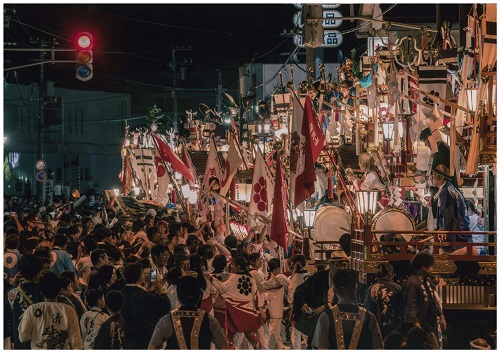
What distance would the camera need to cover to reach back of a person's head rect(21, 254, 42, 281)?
11.4 meters

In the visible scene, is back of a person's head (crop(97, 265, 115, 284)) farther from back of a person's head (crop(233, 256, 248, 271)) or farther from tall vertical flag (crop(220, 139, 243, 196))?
tall vertical flag (crop(220, 139, 243, 196))

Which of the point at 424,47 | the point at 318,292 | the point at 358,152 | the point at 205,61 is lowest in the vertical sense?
the point at 318,292

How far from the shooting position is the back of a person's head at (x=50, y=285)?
31.3 ft

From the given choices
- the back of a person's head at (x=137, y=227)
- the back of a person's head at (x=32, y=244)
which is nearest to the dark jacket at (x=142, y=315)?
the back of a person's head at (x=32, y=244)

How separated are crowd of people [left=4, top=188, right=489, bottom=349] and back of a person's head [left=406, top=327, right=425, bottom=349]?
0.01 meters

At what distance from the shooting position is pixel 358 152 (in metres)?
22.8

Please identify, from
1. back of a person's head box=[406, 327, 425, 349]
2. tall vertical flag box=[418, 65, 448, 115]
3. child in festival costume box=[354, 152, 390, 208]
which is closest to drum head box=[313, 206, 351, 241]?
tall vertical flag box=[418, 65, 448, 115]

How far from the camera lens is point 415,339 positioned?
9.43 m

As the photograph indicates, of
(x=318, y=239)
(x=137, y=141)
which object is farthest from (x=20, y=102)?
(x=318, y=239)

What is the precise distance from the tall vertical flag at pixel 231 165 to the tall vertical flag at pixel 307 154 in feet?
19.0

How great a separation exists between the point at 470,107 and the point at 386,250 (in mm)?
3097

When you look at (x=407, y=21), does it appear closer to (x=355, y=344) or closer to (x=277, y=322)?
(x=277, y=322)

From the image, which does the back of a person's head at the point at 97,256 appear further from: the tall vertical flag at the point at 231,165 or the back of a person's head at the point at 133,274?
the tall vertical flag at the point at 231,165

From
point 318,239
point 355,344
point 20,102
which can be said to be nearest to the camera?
point 355,344
